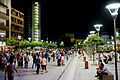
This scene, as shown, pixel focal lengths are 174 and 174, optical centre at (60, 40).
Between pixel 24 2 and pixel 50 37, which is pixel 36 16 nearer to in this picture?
pixel 24 2

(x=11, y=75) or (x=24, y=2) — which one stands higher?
(x=24, y=2)

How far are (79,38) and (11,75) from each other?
583 feet

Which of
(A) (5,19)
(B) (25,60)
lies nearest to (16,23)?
(A) (5,19)

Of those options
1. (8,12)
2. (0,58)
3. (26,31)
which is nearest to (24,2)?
(26,31)

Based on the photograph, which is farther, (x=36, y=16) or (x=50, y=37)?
(x=50, y=37)

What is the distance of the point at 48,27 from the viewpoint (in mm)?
155375

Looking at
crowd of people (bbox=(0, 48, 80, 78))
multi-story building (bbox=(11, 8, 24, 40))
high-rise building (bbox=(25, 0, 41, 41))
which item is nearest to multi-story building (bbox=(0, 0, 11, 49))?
multi-story building (bbox=(11, 8, 24, 40))

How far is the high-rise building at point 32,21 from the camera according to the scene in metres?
118

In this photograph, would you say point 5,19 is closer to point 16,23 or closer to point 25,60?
point 16,23

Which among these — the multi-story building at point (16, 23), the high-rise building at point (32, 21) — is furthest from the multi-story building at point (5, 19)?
the high-rise building at point (32, 21)

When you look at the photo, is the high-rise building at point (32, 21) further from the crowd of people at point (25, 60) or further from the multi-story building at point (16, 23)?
the crowd of people at point (25, 60)

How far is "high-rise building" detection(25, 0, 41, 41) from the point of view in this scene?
117500 mm

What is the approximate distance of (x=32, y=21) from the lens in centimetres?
12131

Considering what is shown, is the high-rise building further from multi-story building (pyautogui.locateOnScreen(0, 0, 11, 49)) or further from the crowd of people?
the crowd of people
